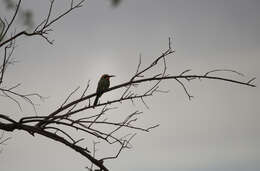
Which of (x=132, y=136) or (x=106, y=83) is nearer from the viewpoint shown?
(x=132, y=136)

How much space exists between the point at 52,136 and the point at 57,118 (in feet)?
0.65

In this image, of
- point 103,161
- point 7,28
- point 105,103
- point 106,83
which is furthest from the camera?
point 106,83

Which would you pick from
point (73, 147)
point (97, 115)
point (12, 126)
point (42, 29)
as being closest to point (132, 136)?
point (97, 115)

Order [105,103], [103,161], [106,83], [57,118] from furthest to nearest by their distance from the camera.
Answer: [106,83], [105,103], [57,118], [103,161]

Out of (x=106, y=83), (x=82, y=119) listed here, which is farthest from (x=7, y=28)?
(x=106, y=83)

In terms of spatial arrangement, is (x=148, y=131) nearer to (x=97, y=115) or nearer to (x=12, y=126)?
(x=97, y=115)

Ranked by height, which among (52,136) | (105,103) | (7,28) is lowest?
(52,136)

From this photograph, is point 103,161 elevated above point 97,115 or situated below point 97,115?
below

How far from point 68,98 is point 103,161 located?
2.73 ft

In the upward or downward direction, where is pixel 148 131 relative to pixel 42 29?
downward

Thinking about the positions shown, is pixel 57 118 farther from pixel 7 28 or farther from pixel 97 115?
pixel 7 28

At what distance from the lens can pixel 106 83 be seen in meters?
9.16

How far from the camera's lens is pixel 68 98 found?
3484mm

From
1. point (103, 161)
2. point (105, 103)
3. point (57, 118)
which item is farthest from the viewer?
point (105, 103)
